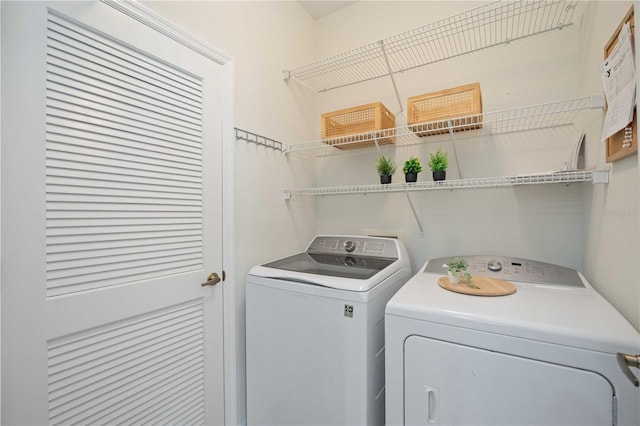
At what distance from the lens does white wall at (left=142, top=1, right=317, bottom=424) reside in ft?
5.16

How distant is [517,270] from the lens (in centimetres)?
146

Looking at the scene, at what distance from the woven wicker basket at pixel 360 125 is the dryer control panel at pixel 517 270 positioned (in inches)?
34.8

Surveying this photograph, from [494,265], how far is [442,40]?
1.44m

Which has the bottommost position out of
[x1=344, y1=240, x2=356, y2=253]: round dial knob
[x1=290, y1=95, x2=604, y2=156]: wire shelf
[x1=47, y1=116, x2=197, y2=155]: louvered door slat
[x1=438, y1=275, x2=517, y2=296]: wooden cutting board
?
[x1=438, y1=275, x2=517, y2=296]: wooden cutting board

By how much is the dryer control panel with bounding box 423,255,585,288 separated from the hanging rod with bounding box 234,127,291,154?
49.2 inches

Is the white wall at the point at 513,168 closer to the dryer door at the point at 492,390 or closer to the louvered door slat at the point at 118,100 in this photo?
the dryer door at the point at 492,390

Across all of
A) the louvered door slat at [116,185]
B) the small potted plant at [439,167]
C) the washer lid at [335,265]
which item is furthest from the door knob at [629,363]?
the louvered door slat at [116,185]

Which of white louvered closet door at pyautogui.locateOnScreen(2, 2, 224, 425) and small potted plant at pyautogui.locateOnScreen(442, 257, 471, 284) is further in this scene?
small potted plant at pyautogui.locateOnScreen(442, 257, 471, 284)

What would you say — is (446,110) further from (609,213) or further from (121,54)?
(121,54)

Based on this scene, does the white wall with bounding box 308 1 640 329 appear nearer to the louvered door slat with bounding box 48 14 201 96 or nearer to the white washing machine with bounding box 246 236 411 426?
Answer: the white washing machine with bounding box 246 236 411 426


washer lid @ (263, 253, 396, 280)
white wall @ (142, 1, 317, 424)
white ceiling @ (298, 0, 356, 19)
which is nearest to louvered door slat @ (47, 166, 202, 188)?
white wall @ (142, 1, 317, 424)

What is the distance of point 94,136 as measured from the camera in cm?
108

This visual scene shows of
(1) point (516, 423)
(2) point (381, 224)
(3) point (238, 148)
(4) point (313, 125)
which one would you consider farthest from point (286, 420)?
(4) point (313, 125)

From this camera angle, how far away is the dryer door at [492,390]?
2.74 feet
